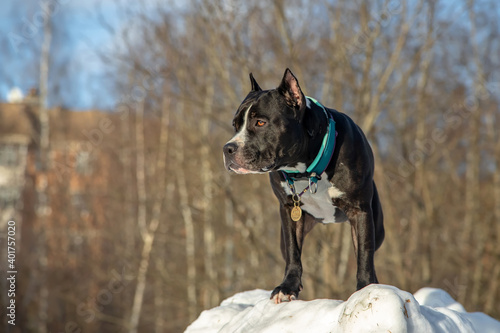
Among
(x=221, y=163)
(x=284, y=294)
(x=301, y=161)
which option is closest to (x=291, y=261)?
(x=284, y=294)

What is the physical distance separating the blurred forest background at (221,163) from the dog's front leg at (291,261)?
5.55 m

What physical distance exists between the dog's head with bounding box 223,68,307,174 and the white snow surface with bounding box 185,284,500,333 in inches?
34.5

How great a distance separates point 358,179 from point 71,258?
2085 cm

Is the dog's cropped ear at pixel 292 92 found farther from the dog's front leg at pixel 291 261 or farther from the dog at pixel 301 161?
the dog's front leg at pixel 291 261

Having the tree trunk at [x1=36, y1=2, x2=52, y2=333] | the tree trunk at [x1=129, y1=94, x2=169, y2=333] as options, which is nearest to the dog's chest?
the tree trunk at [x1=129, y1=94, x2=169, y2=333]

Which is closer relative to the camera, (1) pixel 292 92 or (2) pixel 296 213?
(1) pixel 292 92

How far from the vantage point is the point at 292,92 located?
11.3ft

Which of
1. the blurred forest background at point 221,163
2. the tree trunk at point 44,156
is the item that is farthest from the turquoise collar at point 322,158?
the tree trunk at point 44,156

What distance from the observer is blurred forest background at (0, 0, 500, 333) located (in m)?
10.9

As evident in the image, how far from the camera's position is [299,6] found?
515 inches

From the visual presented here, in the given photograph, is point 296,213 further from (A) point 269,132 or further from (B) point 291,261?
(A) point 269,132

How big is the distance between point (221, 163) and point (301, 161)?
10.0 meters

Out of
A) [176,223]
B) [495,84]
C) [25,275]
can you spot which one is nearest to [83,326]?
[25,275]

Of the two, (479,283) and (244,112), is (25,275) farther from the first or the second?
(244,112)
